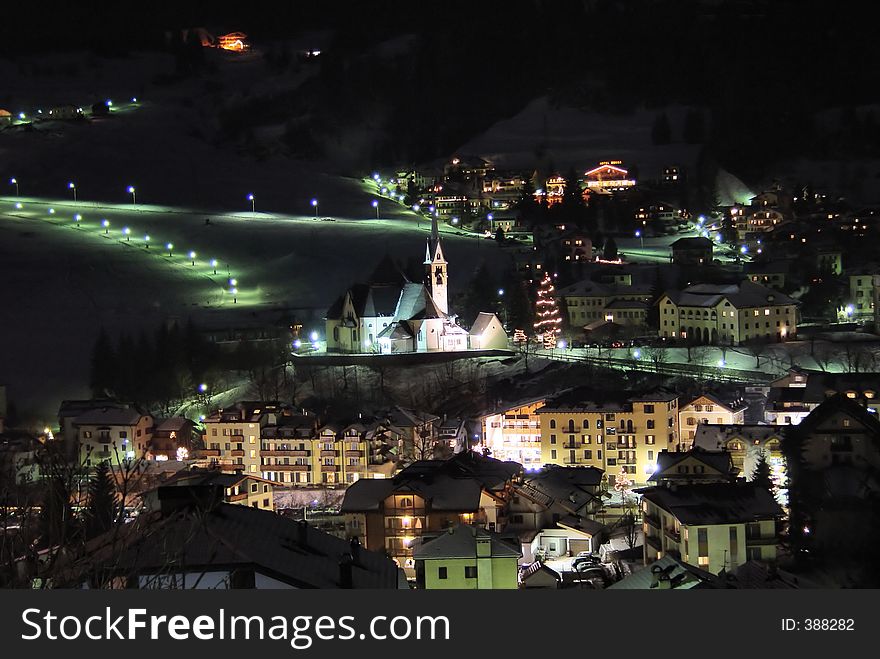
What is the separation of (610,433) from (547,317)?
33.7ft

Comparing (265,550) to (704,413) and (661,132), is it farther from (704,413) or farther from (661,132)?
(661,132)

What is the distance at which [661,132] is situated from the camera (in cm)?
5806

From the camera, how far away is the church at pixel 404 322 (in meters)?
27.2

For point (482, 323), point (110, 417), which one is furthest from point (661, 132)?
point (110, 417)

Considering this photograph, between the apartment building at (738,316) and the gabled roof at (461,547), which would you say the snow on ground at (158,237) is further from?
the gabled roof at (461,547)

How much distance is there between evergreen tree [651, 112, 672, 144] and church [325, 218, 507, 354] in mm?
30571

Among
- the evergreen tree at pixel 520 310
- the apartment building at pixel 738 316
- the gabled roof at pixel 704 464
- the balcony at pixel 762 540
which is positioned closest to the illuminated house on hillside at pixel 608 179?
A: the evergreen tree at pixel 520 310

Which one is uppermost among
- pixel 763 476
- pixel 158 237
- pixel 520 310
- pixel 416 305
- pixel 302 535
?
pixel 158 237

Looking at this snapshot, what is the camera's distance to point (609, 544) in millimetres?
14359

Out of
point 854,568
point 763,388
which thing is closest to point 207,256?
point 763,388

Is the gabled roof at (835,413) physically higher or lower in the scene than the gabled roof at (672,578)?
higher

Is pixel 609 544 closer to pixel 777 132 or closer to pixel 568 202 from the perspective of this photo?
pixel 568 202

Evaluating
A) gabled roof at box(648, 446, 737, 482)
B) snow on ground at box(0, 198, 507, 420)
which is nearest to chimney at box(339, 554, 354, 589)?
gabled roof at box(648, 446, 737, 482)

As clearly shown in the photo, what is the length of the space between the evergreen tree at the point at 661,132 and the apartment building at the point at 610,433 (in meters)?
39.9
